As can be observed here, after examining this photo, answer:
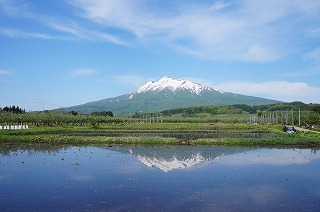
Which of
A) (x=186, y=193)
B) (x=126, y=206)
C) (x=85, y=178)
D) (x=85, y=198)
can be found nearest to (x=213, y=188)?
(x=186, y=193)

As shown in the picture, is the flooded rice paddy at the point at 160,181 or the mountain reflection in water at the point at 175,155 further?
the mountain reflection in water at the point at 175,155

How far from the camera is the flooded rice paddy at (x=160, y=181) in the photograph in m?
13.9

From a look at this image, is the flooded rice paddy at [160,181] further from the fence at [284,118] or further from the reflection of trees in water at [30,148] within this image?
the fence at [284,118]

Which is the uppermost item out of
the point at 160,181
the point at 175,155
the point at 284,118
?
the point at 284,118

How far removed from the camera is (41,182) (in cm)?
Result: 1825

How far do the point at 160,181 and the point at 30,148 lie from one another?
806 inches

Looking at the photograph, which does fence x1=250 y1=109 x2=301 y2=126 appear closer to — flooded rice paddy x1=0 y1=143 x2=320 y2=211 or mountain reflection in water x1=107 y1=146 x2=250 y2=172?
mountain reflection in water x1=107 y1=146 x2=250 y2=172

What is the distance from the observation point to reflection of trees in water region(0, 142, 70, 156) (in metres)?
31.1

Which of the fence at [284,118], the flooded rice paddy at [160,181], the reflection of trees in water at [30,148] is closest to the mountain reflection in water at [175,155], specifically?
the flooded rice paddy at [160,181]

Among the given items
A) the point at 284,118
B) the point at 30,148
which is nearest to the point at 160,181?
the point at 30,148

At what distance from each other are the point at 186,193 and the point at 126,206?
10.9 feet

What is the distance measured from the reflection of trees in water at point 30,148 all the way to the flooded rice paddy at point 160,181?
830 millimetres

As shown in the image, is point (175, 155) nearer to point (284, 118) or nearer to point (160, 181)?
point (160, 181)

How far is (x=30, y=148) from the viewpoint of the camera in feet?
112
